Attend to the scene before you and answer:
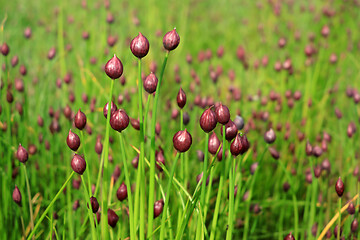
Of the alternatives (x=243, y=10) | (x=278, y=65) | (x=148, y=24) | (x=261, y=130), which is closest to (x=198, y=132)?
(x=261, y=130)

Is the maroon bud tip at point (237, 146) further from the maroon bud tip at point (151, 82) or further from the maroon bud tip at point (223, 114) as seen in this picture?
the maroon bud tip at point (151, 82)

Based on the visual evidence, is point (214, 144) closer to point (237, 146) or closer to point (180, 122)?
point (237, 146)

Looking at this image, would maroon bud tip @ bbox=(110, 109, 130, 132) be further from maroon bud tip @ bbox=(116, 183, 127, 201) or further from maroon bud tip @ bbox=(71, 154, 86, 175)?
maroon bud tip @ bbox=(116, 183, 127, 201)

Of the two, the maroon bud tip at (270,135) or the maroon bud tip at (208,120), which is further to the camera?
the maroon bud tip at (270,135)

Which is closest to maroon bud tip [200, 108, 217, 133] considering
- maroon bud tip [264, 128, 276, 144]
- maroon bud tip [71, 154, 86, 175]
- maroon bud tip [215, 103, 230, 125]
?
maroon bud tip [215, 103, 230, 125]

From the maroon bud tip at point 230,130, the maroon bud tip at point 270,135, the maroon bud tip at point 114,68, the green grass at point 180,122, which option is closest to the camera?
the maroon bud tip at point 114,68

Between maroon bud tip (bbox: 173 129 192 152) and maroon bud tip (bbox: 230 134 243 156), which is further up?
maroon bud tip (bbox: 173 129 192 152)

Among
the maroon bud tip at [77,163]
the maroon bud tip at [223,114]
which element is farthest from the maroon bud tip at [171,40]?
the maroon bud tip at [77,163]

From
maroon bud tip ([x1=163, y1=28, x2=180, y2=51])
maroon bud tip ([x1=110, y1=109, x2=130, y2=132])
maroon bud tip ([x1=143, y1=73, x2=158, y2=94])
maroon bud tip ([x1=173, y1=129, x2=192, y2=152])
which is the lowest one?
maroon bud tip ([x1=173, y1=129, x2=192, y2=152])

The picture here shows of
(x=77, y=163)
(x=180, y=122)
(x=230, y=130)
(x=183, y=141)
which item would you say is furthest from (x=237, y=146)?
(x=180, y=122)

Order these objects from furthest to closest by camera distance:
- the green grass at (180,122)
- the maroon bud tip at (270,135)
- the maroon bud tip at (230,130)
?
the maroon bud tip at (270,135) < the green grass at (180,122) < the maroon bud tip at (230,130)

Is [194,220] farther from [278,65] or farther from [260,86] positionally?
[260,86]

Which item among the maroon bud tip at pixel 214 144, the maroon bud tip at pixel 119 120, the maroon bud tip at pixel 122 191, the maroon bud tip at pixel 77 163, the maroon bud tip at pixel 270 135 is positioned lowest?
the maroon bud tip at pixel 122 191
